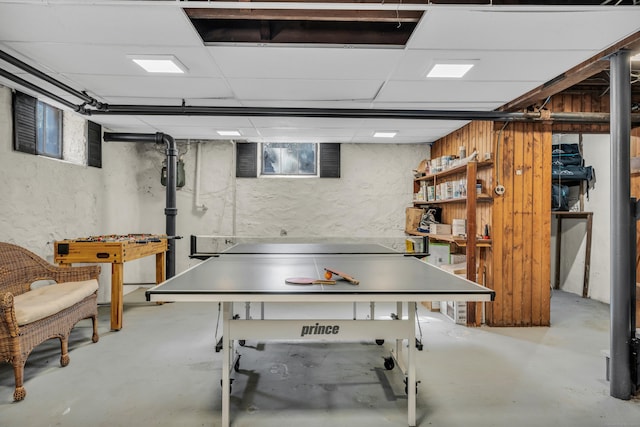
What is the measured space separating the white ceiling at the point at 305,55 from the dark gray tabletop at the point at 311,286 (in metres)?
1.67

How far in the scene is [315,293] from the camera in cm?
188

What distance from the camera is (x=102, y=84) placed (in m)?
3.64

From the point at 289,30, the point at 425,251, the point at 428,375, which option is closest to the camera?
the point at 289,30

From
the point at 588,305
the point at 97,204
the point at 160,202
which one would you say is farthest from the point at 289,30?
the point at 588,305

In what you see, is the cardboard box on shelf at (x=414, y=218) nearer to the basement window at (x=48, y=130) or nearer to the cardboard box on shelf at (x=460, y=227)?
the cardboard box on shelf at (x=460, y=227)

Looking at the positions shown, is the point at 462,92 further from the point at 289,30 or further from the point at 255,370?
the point at 255,370

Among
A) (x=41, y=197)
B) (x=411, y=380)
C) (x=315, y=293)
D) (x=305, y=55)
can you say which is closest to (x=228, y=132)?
(x=41, y=197)

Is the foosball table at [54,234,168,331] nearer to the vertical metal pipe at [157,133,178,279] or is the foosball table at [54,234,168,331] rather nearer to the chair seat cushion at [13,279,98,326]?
the chair seat cushion at [13,279,98,326]

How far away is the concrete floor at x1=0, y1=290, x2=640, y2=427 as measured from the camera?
2.36m

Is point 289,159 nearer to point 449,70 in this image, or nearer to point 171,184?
point 171,184

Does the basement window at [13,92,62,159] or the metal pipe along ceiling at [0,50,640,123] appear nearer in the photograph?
the basement window at [13,92,62,159]

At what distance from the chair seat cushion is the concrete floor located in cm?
53

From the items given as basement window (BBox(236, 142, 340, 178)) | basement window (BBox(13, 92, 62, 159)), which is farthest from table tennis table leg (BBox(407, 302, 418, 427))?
→ basement window (BBox(236, 142, 340, 178))

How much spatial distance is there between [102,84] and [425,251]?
3625 millimetres
